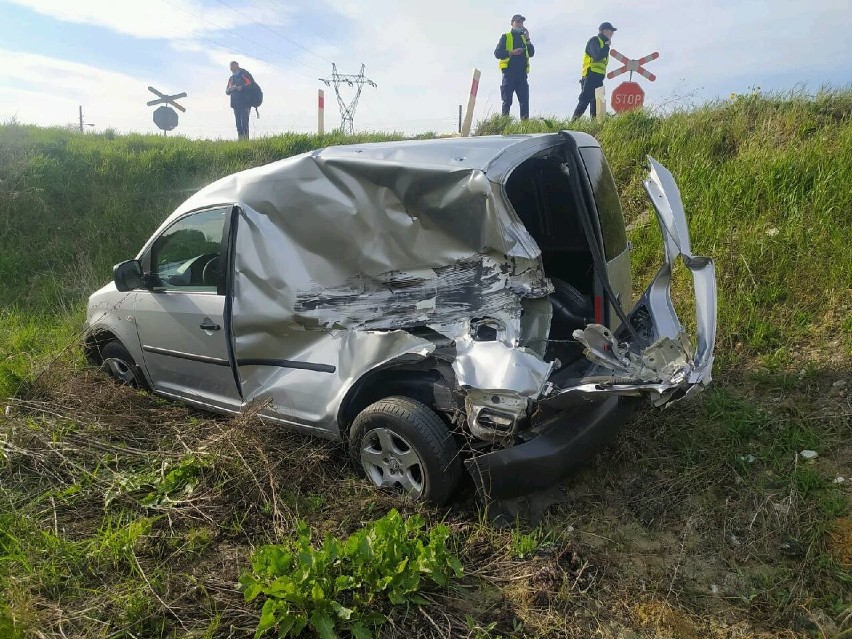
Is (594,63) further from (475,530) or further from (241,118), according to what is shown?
(475,530)

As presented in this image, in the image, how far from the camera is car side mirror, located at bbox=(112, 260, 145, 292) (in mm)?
4144

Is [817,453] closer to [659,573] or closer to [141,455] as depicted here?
[659,573]

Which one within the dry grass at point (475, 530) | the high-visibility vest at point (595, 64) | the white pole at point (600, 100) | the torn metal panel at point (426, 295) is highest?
the high-visibility vest at point (595, 64)

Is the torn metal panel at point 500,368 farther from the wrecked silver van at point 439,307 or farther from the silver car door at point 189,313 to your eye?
the silver car door at point 189,313

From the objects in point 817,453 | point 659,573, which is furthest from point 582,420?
point 817,453

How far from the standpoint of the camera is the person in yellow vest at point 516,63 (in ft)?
32.7

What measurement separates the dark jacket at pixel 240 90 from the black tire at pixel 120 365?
8.89 metres

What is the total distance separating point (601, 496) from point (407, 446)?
46.7 inches

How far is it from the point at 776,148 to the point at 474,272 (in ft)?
15.7

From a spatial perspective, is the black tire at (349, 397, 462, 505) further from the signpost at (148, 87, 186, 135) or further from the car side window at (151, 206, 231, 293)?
the signpost at (148, 87, 186, 135)

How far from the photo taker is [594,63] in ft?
31.9

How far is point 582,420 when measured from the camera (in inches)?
112

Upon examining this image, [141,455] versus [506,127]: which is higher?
[506,127]

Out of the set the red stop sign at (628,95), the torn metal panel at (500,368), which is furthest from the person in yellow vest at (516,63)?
the torn metal panel at (500,368)
